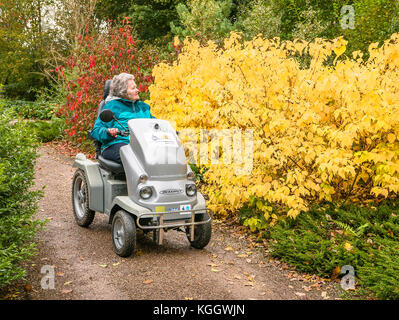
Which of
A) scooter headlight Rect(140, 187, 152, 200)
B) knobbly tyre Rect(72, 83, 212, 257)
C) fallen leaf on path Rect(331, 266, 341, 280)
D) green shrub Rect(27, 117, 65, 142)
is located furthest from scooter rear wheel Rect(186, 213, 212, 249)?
green shrub Rect(27, 117, 65, 142)

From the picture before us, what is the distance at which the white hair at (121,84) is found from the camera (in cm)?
487

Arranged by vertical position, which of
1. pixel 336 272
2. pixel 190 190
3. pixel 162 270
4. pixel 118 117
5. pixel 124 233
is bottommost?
pixel 336 272

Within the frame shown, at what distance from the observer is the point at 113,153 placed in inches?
186

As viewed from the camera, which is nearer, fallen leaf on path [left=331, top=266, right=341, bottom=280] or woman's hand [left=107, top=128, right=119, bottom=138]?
fallen leaf on path [left=331, top=266, right=341, bottom=280]

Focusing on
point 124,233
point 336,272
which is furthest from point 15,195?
point 336,272

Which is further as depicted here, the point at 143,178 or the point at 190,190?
the point at 190,190

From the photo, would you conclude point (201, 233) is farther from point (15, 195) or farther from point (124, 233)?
point (15, 195)

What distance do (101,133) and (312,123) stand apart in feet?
7.56

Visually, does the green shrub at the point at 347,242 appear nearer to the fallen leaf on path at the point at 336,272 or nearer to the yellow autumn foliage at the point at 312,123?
the fallen leaf on path at the point at 336,272

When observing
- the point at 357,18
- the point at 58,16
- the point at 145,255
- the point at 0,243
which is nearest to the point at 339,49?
the point at 145,255

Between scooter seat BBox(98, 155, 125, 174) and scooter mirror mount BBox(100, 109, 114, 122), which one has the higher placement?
scooter mirror mount BBox(100, 109, 114, 122)

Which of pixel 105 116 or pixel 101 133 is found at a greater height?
pixel 105 116

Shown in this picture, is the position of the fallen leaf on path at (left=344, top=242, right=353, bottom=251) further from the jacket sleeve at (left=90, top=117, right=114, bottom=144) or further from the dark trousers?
the jacket sleeve at (left=90, top=117, right=114, bottom=144)

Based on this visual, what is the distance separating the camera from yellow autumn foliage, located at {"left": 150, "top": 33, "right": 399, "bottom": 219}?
4.57m
